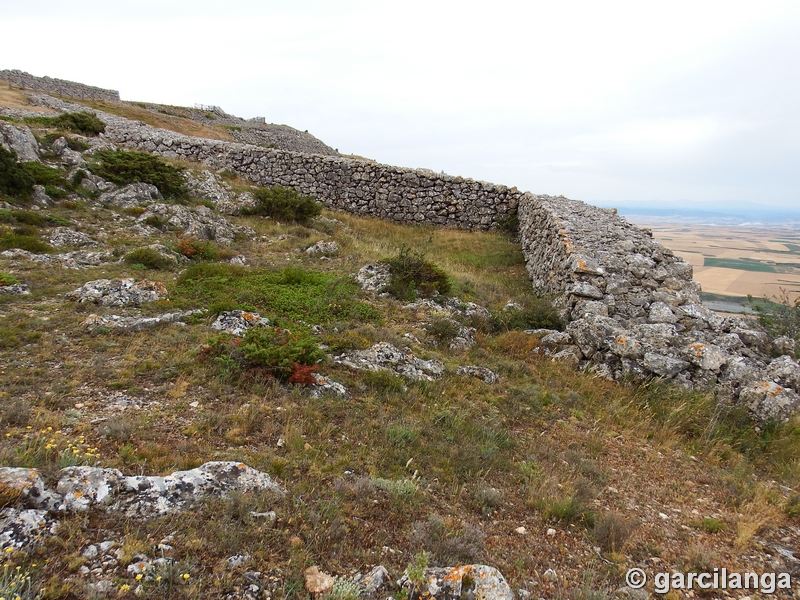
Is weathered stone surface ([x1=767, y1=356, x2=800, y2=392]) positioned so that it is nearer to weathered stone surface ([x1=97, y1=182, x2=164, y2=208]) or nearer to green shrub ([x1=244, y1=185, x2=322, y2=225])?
green shrub ([x1=244, y1=185, x2=322, y2=225])

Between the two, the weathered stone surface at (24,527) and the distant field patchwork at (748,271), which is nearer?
the weathered stone surface at (24,527)

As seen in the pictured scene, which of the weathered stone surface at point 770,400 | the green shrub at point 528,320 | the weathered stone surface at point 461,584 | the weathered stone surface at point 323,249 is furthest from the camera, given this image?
the weathered stone surface at point 323,249

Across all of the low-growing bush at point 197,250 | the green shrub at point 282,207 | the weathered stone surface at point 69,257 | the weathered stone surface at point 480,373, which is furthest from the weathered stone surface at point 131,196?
the weathered stone surface at point 480,373

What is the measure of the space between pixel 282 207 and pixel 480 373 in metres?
11.6

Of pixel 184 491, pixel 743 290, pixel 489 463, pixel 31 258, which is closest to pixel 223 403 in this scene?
pixel 184 491

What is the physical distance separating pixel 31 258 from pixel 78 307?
10.1 feet

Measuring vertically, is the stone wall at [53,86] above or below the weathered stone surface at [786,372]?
above

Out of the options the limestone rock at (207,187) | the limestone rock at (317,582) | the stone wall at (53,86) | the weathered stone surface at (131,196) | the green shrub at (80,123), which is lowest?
the limestone rock at (317,582)

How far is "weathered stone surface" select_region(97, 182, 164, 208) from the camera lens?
13391 mm

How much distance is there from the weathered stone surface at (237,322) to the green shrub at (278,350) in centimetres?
79

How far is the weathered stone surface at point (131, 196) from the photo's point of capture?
13391 millimetres

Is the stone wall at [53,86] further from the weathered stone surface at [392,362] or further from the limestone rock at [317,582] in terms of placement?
the limestone rock at [317,582]

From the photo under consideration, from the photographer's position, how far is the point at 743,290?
51.7 ft

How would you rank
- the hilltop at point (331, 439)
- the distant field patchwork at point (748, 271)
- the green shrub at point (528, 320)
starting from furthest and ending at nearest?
1. the distant field patchwork at point (748, 271)
2. the green shrub at point (528, 320)
3. the hilltop at point (331, 439)
